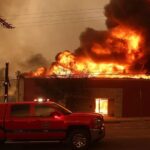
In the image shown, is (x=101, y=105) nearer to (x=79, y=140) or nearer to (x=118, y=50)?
(x=118, y=50)

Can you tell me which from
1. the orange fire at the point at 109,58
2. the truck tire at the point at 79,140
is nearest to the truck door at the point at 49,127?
the truck tire at the point at 79,140

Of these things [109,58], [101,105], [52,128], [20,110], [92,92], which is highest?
[109,58]

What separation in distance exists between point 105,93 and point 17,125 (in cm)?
3448

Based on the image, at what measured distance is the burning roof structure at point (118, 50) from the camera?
59000mm

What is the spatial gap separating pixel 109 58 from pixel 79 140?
45.9m

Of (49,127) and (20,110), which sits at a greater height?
(20,110)

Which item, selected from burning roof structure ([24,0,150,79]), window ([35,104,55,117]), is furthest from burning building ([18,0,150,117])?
window ([35,104,55,117])

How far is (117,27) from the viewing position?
62219 millimetres

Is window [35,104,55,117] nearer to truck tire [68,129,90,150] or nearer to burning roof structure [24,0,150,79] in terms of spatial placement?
truck tire [68,129,90,150]

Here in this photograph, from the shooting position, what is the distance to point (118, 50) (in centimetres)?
6103

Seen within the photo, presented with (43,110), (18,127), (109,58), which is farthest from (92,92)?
(18,127)

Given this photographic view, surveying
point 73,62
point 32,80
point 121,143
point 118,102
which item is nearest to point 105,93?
point 118,102

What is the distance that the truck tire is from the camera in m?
15.0

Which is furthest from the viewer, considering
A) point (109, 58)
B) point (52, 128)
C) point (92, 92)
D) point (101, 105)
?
point (109, 58)
